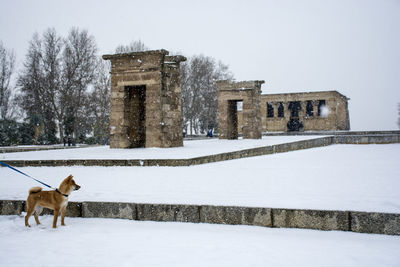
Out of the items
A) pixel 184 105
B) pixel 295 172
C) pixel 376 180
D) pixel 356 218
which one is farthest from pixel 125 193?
pixel 184 105

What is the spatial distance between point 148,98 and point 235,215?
30.7 feet

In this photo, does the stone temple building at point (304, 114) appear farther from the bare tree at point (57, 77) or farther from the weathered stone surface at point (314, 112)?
the bare tree at point (57, 77)

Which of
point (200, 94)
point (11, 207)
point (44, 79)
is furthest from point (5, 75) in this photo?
point (11, 207)

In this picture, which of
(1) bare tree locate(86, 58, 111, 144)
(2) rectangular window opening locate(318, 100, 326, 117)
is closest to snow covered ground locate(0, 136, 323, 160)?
(1) bare tree locate(86, 58, 111, 144)

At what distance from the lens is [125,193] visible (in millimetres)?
4996

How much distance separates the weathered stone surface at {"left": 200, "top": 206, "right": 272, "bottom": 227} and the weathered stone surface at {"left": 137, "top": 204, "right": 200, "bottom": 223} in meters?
0.13

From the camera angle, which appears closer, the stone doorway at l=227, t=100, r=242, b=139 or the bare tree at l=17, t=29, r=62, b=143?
the stone doorway at l=227, t=100, r=242, b=139

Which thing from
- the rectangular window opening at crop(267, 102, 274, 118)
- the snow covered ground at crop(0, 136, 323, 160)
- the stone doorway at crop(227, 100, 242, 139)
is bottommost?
the snow covered ground at crop(0, 136, 323, 160)

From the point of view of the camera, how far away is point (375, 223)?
3.58 m

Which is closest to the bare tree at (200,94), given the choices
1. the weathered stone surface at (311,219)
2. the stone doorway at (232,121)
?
the stone doorway at (232,121)

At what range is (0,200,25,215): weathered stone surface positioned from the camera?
4781mm

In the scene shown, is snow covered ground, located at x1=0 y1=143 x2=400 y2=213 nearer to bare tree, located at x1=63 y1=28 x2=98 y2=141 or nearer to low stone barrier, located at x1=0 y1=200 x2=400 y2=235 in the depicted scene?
low stone barrier, located at x1=0 y1=200 x2=400 y2=235

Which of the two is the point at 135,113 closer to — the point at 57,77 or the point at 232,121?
the point at 232,121

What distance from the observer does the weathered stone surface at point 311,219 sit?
3.70 m
